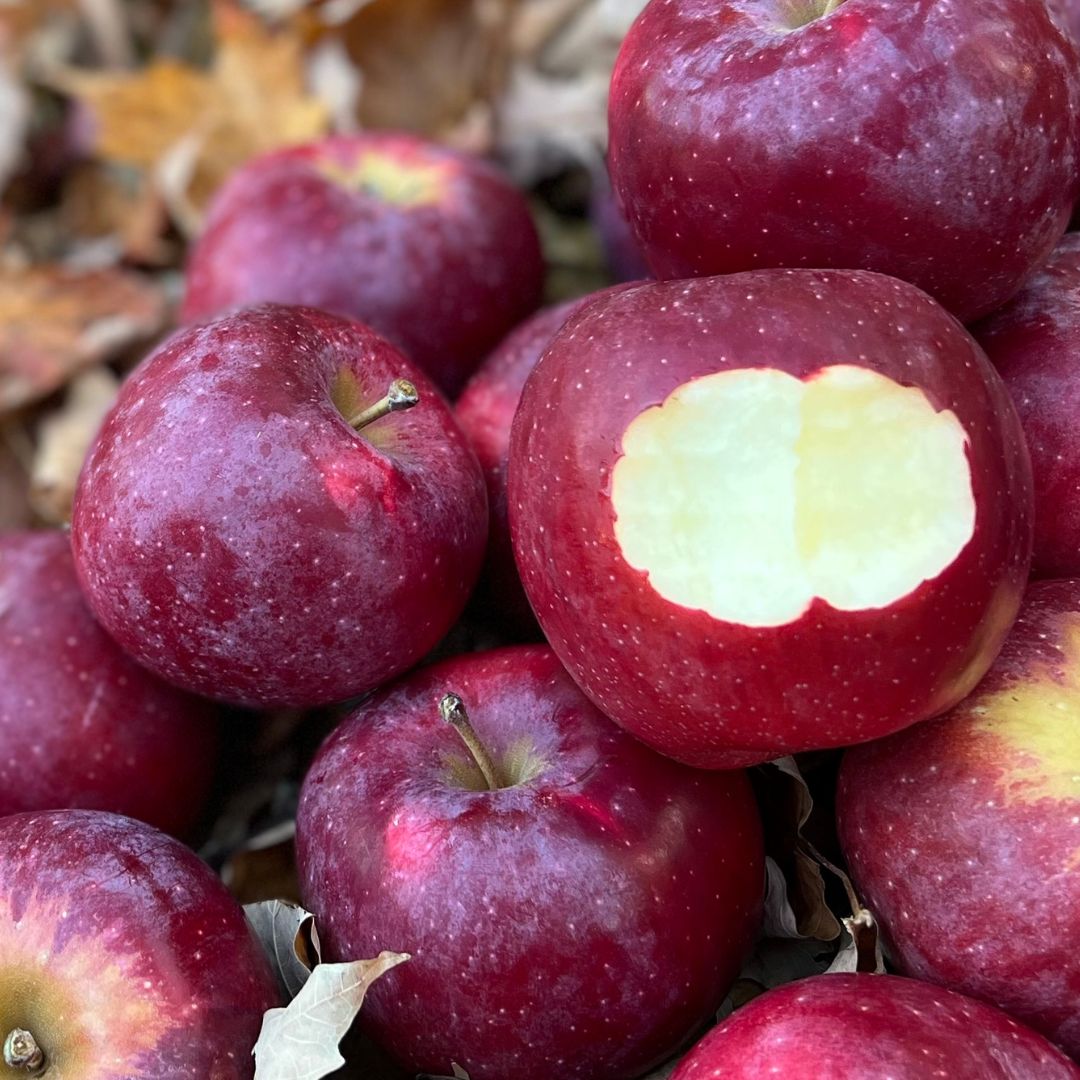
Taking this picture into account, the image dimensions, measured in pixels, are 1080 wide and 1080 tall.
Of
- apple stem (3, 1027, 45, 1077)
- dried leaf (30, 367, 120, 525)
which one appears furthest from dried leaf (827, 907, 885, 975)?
dried leaf (30, 367, 120, 525)

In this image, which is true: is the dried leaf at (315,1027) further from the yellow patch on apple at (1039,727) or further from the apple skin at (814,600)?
the yellow patch on apple at (1039,727)

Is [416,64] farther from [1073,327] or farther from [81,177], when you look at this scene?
[1073,327]

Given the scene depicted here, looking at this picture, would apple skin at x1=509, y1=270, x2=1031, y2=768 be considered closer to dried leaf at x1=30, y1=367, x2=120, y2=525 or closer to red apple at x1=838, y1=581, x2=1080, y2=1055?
red apple at x1=838, y1=581, x2=1080, y2=1055

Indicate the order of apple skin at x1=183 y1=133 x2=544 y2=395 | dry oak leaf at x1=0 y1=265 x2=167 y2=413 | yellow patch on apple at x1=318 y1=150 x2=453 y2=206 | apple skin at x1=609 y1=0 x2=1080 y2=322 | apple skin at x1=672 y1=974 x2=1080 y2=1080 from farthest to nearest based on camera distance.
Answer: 1. dry oak leaf at x1=0 y1=265 x2=167 y2=413
2. yellow patch on apple at x1=318 y1=150 x2=453 y2=206
3. apple skin at x1=183 y1=133 x2=544 y2=395
4. apple skin at x1=609 y1=0 x2=1080 y2=322
5. apple skin at x1=672 y1=974 x2=1080 y2=1080

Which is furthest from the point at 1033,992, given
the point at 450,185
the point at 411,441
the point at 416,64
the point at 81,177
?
the point at 81,177

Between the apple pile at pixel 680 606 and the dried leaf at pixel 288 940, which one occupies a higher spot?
the apple pile at pixel 680 606

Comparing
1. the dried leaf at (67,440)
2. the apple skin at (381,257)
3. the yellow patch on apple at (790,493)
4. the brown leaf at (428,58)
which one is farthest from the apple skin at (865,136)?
the brown leaf at (428,58)
